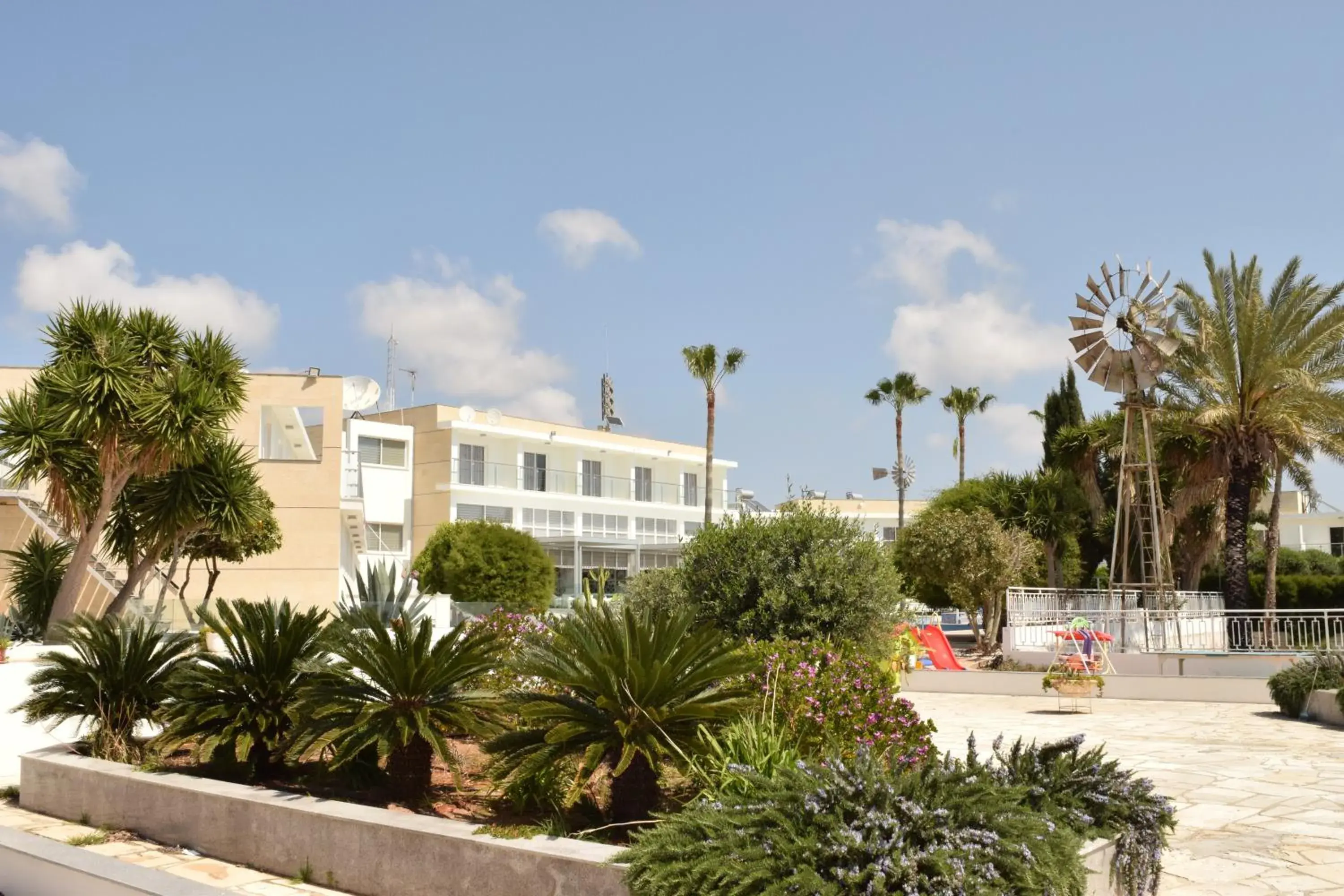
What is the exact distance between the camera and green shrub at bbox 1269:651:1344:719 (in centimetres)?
1535

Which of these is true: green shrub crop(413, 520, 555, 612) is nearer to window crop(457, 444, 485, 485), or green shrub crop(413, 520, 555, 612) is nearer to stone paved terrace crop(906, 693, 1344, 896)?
window crop(457, 444, 485, 485)

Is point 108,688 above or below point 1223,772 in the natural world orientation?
above

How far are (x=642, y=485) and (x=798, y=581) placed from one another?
44.4 meters

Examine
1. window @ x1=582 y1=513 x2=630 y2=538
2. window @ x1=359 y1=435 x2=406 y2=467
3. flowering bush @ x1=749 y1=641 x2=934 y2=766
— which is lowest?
flowering bush @ x1=749 y1=641 x2=934 y2=766

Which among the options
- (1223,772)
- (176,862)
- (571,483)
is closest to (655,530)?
(571,483)

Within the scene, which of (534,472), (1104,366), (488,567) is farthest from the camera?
(534,472)

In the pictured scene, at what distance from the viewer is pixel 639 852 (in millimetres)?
5227

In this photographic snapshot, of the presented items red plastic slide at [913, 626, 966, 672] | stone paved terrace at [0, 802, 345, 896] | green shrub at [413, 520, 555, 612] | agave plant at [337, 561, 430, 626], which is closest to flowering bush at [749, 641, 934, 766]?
agave plant at [337, 561, 430, 626]

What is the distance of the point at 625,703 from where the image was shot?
6.13 metres

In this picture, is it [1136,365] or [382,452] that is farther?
[382,452]

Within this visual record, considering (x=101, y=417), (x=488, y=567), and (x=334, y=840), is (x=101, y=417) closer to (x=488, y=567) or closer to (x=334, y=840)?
(x=334, y=840)

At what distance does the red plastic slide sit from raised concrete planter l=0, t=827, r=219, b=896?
17863 mm

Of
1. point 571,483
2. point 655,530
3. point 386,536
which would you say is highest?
point 571,483

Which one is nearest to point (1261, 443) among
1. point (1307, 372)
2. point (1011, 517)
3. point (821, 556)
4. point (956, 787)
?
point (1307, 372)
